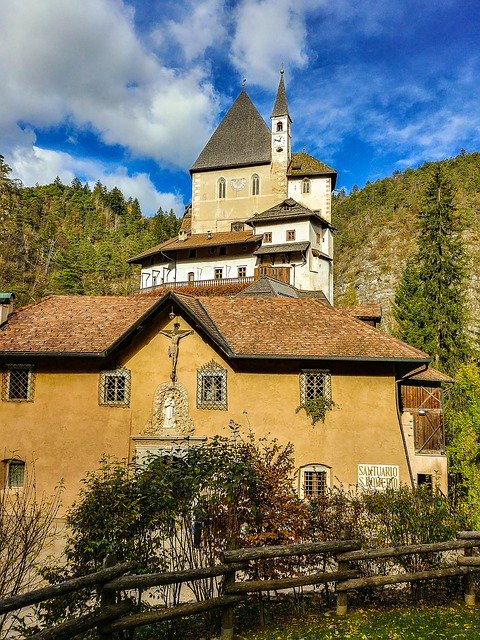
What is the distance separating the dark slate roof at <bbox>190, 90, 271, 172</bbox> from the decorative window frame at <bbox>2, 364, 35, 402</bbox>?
1654 inches

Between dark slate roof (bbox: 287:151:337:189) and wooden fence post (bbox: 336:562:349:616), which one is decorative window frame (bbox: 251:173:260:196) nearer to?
dark slate roof (bbox: 287:151:337:189)

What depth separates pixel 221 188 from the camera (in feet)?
180

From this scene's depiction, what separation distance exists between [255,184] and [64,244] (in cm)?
4282

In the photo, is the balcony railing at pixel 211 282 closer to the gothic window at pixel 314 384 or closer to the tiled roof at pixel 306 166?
the tiled roof at pixel 306 166

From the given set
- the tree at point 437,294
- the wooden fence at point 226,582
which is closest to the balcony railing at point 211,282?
the tree at point 437,294

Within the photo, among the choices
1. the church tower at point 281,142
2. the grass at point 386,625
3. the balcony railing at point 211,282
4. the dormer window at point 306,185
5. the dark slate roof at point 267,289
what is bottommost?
the grass at point 386,625

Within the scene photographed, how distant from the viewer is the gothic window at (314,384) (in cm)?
1573

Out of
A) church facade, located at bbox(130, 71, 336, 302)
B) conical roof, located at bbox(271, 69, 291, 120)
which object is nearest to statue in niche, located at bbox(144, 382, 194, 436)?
church facade, located at bbox(130, 71, 336, 302)

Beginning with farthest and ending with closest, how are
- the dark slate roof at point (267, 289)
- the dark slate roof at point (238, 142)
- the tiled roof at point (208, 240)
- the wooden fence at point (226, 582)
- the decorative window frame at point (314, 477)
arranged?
the dark slate roof at point (238, 142), the tiled roof at point (208, 240), the dark slate roof at point (267, 289), the decorative window frame at point (314, 477), the wooden fence at point (226, 582)

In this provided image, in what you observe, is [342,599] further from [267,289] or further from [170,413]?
[267,289]

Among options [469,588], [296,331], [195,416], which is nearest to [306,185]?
[296,331]

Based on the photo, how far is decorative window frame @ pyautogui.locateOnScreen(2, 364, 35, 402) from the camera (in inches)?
650

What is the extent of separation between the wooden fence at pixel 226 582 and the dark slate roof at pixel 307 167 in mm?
46148

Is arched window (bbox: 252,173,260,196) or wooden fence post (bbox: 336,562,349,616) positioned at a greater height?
arched window (bbox: 252,173,260,196)
